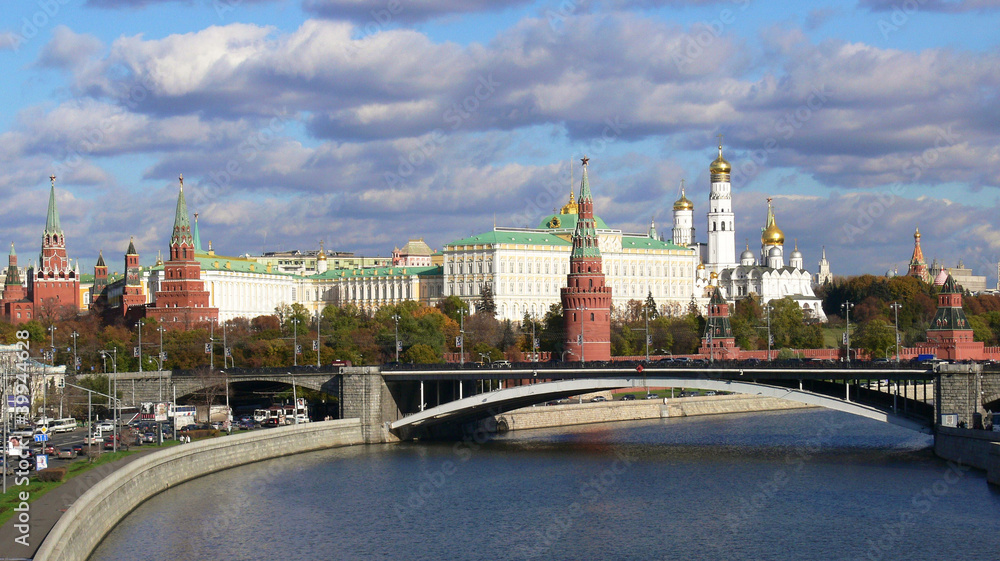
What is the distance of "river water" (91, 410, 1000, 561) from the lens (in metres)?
44.0

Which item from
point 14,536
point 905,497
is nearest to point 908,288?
point 905,497

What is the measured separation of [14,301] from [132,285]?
17823 millimetres

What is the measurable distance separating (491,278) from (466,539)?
114161 mm

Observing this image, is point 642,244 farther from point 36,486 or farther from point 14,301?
point 36,486

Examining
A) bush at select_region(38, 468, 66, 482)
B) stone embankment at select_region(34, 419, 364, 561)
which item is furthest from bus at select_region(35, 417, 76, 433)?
bush at select_region(38, 468, 66, 482)

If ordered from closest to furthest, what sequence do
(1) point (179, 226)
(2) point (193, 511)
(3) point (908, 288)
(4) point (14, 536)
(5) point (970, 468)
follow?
1. (4) point (14, 536)
2. (2) point (193, 511)
3. (5) point (970, 468)
4. (1) point (179, 226)
5. (3) point (908, 288)

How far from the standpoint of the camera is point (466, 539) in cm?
4581

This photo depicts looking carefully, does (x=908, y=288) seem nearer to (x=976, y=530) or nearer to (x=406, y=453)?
(x=406, y=453)

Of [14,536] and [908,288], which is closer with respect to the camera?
[14,536]

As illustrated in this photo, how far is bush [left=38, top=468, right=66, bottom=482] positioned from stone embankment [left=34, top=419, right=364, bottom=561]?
60.9 inches

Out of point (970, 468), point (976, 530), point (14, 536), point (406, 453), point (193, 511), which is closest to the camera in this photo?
point (14, 536)

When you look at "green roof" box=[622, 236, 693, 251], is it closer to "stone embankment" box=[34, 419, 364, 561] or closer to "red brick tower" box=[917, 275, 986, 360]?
"red brick tower" box=[917, 275, 986, 360]

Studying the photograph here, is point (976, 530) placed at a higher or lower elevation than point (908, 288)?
lower

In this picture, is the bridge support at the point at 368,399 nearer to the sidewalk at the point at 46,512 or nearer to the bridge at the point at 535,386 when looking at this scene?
the bridge at the point at 535,386
